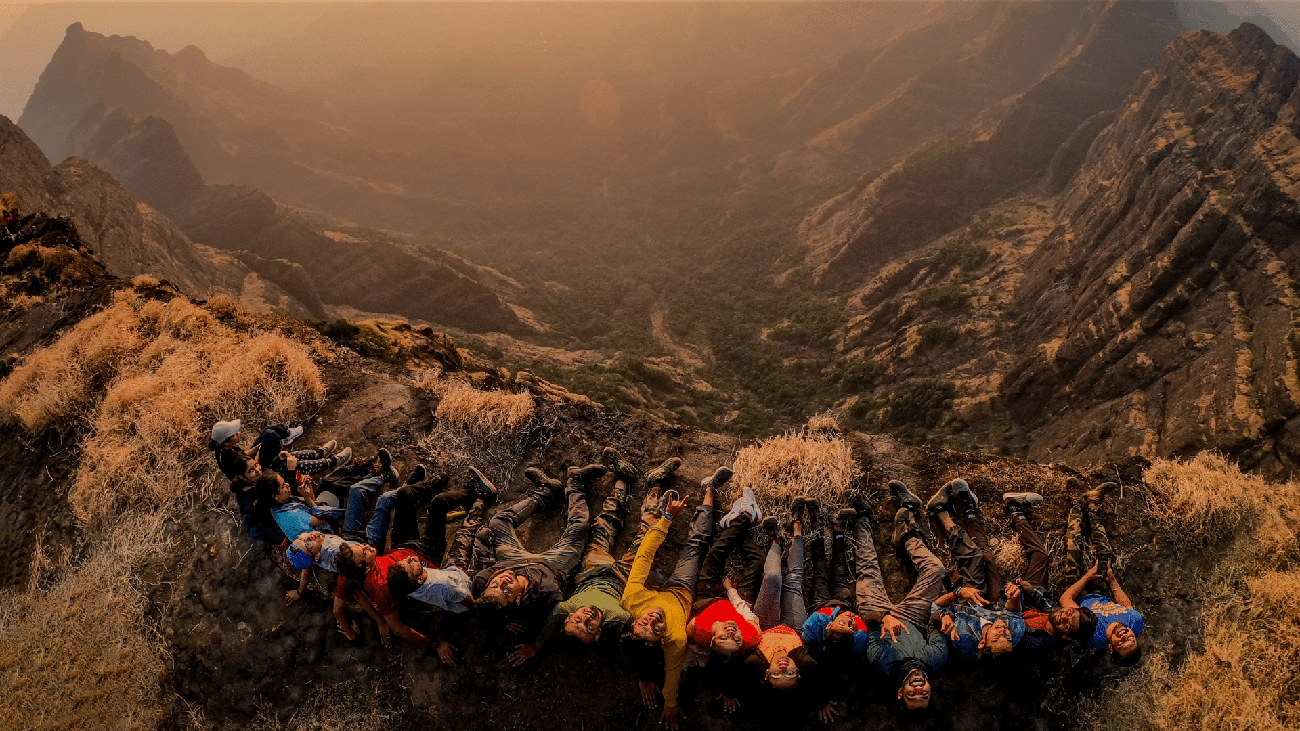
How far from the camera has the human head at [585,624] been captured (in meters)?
4.57

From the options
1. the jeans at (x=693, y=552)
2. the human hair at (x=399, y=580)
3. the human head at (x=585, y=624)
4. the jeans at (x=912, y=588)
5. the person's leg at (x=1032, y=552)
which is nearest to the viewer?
the human head at (x=585, y=624)

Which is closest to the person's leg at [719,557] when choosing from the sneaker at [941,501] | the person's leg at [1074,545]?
the sneaker at [941,501]

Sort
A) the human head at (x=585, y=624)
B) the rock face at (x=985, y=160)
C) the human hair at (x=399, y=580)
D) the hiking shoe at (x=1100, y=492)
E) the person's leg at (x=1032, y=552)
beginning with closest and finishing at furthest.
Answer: the human head at (x=585, y=624)
the human hair at (x=399, y=580)
the person's leg at (x=1032, y=552)
the hiking shoe at (x=1100, y=492)
the rock face at (x=985, y=160)

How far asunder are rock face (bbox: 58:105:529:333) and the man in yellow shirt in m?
34.1

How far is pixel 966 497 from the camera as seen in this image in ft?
20.1

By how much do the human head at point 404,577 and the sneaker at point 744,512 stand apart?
3.10 m

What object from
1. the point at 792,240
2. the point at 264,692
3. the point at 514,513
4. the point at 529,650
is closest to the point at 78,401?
the point at 264,692

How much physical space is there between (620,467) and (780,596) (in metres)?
2.29

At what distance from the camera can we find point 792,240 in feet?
163

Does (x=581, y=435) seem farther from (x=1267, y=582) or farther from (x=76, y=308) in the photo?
(x=76, y=308)

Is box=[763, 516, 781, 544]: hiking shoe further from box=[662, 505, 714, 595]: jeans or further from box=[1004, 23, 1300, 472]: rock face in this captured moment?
box=[1004, 23, 1300, 472]: rock face

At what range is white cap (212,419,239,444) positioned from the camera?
6.31m

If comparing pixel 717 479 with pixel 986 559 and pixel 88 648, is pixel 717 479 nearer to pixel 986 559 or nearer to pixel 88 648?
pixel 986 559

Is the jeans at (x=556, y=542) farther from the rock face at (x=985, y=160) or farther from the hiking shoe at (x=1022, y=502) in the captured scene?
the rock face at (x=985, y=160)
